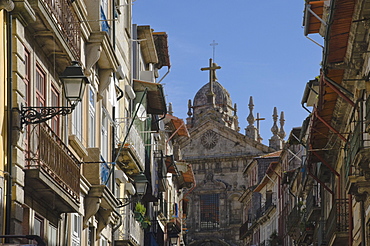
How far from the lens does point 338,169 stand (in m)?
30.2

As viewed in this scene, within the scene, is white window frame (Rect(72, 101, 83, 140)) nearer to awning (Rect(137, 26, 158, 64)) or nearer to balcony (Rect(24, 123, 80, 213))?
balcony (Rect(24, 123, 80, 213))

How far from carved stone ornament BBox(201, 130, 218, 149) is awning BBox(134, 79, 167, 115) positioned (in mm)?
51220

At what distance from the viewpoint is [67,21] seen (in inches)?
765

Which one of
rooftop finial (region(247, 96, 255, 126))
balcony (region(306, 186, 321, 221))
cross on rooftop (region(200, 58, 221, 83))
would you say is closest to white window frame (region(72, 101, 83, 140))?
balcony (region(306, 186, 321, 221))

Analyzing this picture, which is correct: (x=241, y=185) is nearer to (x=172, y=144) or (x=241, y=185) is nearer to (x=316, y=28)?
(x=172, y=144)

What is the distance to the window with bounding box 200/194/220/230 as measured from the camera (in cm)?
8669

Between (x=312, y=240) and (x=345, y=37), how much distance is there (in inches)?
791

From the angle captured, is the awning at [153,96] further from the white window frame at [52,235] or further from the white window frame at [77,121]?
the white window frame at [52,235]

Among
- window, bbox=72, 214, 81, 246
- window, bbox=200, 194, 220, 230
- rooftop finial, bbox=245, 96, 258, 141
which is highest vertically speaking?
rooftop finial, bbox=245, 96, 258, 141

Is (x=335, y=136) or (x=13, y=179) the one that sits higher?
(x=335, y=136)

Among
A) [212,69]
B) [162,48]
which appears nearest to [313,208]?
[162,48]

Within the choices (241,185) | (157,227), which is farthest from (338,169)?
(241,185)

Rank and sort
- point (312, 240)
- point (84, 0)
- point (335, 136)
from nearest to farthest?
point (84, 0)
point (335, 136)
point (312, 240)

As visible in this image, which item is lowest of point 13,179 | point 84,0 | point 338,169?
point 13,179
